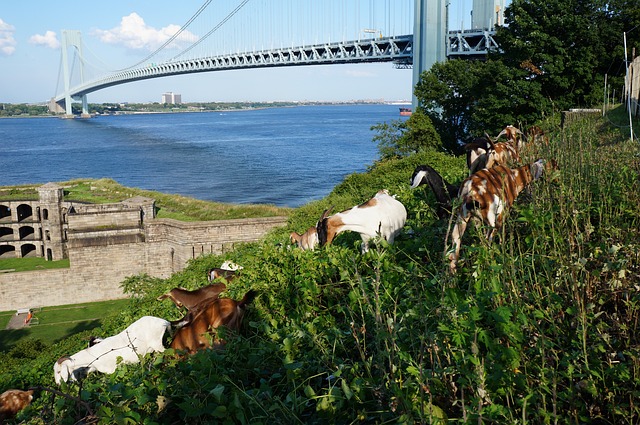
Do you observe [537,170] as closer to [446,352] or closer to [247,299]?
[247,299]

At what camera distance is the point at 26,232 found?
3228cm

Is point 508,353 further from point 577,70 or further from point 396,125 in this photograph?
point 396,125

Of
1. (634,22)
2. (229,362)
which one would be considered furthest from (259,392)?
(634,22)

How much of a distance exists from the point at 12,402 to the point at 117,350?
4.88 ft

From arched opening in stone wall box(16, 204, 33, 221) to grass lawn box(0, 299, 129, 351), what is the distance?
13.8m

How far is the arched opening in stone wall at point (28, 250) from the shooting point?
3149cm

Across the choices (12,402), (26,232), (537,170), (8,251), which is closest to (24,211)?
(26,232)

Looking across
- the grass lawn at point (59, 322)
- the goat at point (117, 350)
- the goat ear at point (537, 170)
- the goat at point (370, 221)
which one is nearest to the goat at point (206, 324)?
the goat at point (117, 350)

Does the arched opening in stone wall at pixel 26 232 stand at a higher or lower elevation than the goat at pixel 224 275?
lower

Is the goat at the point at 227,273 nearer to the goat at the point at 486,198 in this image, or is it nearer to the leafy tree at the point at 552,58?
the goat at the point at 486,198

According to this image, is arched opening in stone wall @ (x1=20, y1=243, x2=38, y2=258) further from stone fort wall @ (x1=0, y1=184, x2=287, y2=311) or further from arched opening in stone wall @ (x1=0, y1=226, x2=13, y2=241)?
stone fort wall @ (x1=0, y1=184, x2=287, y2=311)

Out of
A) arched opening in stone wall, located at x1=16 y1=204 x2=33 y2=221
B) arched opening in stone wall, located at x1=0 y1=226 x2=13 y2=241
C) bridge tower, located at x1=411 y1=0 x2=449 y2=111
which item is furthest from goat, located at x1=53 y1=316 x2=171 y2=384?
bridge tower, located at x1=411 y1=0 x2=449 y2=111

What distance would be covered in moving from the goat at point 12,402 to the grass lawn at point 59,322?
9.99 meters

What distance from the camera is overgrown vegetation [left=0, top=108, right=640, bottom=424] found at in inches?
105
